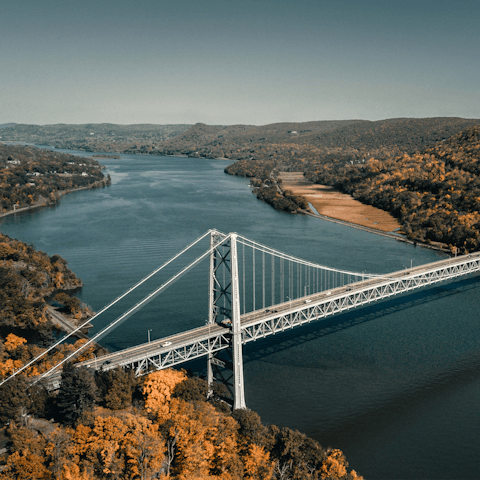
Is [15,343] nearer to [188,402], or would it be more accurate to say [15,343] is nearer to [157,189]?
[188,402]

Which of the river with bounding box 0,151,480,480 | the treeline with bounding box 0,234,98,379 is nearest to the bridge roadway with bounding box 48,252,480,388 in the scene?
the river with bounding box 0,151,480,480

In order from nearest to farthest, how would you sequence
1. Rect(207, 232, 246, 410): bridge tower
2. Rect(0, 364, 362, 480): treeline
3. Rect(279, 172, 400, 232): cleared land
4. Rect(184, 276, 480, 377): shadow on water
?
1. Rect(0, 364, 362, 480): treeline
2. Rect(207, 232, 246, 410): bridge tower
3. Rect(184, 276, 480, 377): shadow on water
4. Rect(279, 172, 400, 232): cleared land

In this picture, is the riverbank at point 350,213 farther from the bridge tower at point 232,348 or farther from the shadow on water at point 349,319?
the bridge tower at point 232,348

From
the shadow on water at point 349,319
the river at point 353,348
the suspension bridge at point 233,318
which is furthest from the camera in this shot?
the shadow on water at point 349,319

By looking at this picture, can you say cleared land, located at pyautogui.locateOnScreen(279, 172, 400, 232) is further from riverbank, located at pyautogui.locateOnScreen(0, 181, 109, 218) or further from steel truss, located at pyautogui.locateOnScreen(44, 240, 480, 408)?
riverbank, located at pyautogui.locateOnScreen(0, 181, 109, 218)

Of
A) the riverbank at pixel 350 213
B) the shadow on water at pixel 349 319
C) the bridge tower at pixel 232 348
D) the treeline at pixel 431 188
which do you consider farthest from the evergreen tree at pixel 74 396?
the riverbank at pixel 350 213
